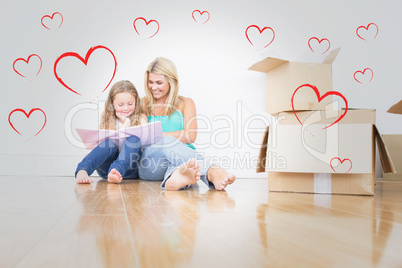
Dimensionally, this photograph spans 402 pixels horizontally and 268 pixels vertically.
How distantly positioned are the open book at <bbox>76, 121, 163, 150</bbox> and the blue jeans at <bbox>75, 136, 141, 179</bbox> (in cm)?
2

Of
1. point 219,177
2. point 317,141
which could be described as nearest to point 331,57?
point 317,141

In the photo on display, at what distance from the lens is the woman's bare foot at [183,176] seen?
1.26 meters

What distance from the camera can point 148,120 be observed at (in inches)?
75.9

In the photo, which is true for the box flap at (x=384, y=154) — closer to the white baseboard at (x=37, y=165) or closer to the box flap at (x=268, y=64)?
the box flap at (x=268, y=64)

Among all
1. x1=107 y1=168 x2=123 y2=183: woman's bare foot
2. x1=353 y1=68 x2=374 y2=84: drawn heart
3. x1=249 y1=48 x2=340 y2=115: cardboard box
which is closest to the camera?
x1=249 y1=48 x2=340 y2=115: cardboard box

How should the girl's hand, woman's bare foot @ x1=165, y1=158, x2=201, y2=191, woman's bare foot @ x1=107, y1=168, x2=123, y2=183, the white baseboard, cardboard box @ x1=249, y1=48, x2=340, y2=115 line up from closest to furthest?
woman's bare foot @ x1=165, y1=158, x2=201, y2=191
cardboard box @ x1=249, y1=48, x2=340, y2=115
woman's bare foot @ x1=107, y1=168, x2=123, y2=183
the girl's hand
the white baseboard

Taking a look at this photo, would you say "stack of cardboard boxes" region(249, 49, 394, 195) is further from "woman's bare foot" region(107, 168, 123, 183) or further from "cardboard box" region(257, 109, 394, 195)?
"woman's bare foot" region(107, 168, 123, 183)

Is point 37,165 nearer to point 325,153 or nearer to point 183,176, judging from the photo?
point 183,176

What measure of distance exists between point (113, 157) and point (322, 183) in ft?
3.08

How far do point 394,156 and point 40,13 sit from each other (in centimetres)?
221

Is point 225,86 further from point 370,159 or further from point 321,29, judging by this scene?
Result: point 370,159

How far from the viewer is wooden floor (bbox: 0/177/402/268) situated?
1.48ft

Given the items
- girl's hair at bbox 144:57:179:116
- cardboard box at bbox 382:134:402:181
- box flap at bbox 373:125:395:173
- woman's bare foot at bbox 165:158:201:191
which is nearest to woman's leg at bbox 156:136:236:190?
woman's bare foot at bbox 165:158:201:191

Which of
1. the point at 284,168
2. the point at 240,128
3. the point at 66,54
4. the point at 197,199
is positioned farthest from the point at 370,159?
the point at 66,54
